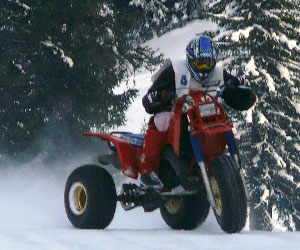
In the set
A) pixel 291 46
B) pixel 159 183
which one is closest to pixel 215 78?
pixel 159 183

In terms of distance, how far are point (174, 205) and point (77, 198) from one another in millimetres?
1273

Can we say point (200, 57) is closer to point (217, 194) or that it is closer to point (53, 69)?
point (217, 194)

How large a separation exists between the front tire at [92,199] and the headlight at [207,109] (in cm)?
152

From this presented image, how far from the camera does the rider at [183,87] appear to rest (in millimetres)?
6160

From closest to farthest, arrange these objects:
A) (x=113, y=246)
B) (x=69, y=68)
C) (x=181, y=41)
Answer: (x=113, y=246), (x=69, y=68), (x=181, y=41)

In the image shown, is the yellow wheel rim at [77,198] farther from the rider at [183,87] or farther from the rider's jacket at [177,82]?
the rider's jacket at [177,82]

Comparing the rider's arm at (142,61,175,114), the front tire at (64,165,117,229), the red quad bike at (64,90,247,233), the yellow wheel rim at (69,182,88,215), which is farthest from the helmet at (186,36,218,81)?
the yellow wheel rim at (69,182,88,215)

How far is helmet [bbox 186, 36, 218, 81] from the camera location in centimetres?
616

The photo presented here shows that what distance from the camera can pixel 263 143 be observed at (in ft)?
58.3

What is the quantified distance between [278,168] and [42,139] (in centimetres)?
744

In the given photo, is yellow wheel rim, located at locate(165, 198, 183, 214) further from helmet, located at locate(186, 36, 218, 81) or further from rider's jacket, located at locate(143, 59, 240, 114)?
helmet, located at locate(186, 36, 218, 81)

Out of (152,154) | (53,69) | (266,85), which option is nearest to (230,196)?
(152,154)

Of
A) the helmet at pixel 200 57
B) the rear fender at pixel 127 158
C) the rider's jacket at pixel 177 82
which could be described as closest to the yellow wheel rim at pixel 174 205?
the rear fender at pixel 127 158

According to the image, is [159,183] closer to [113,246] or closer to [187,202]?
[187,202]
